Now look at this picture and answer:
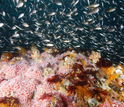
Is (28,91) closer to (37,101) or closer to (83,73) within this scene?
Result: (37,101)

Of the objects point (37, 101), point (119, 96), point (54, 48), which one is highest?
point (119, 96)

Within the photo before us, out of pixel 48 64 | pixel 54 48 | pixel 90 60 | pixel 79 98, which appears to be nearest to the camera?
pixel 79 98

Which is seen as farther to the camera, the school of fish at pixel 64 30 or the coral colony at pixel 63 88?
the school of fish at pixel 64 30

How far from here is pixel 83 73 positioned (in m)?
2.83

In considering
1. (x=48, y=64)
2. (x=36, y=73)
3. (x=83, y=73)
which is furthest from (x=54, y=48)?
(x=83, y=73)

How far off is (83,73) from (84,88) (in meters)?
0.69

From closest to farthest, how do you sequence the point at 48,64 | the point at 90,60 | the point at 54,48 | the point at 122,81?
the point at 122,81 → the point at 48,64 → the point at 90,60 → the point at 54,48

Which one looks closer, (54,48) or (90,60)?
(90,60)

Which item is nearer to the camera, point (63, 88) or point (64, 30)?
point (63, 88)

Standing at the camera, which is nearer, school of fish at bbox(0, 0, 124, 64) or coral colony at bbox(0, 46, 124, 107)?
coral colony at bbox(0, 46, 124, 107)

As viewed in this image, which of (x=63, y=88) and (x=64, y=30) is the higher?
(x=64, y=30)

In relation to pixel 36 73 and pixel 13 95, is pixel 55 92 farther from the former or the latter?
pixel 13 95

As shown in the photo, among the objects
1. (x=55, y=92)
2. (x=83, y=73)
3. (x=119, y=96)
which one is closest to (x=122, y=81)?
(x=119, y=96)

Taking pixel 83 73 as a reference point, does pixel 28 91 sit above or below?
below
